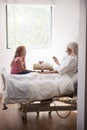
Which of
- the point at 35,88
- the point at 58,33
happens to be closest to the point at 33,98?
the point at 35,88

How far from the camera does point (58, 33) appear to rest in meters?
6.06

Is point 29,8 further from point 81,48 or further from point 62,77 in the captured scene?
point 81,48

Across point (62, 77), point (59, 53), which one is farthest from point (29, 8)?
point (62, 77)

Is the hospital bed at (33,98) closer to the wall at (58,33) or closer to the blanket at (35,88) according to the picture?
the blanket at (35,88)

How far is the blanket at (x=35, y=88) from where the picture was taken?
3875 millimetres

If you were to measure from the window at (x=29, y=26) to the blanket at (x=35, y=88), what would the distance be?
1921 millimetres

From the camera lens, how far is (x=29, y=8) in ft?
19.7

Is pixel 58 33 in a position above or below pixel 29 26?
below

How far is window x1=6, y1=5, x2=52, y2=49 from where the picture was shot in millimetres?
5953

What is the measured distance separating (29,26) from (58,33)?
646 millimetres

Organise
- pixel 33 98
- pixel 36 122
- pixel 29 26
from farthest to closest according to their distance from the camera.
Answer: pixel 29 26
pixel 36 122
pixel 33 98

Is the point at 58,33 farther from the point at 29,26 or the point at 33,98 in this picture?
the point at 33,98

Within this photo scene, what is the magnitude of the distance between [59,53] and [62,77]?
72.6 inches

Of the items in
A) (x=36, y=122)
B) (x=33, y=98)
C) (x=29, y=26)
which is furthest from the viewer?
(x=29, y=26)
